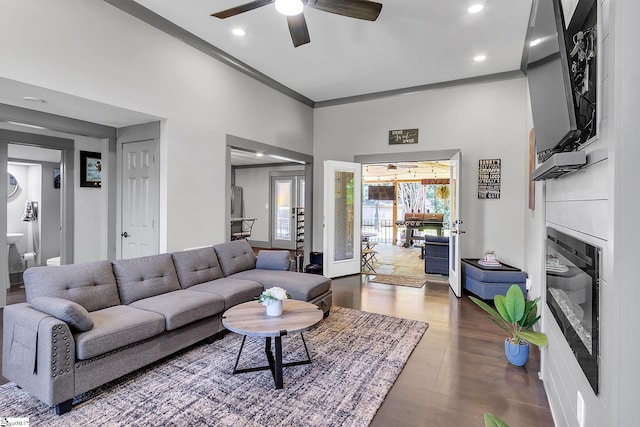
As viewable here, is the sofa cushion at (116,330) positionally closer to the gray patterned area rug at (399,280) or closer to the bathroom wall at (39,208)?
the gray patterned area rug at (399,280)

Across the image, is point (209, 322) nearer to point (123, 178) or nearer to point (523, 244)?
point (123, 178)

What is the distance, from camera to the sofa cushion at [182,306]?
276 cm

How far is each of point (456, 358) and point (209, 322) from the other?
7.51 ft

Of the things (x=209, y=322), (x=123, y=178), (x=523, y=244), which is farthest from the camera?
(x=523, y=244)

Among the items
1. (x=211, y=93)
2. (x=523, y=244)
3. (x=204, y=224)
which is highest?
(x=211, y=93)

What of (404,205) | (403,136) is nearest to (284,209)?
(403,136)

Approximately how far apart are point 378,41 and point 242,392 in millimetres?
4067

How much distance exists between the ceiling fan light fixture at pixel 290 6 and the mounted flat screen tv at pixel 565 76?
170 cm

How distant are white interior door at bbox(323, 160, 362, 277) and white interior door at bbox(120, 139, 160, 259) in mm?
2906

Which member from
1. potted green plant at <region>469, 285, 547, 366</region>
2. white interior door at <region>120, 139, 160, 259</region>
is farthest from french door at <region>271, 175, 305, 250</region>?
potted green plant at <region>469, 285, 547, 366</region>

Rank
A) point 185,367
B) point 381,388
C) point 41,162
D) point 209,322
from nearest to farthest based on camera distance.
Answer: point 381,388 → point 185,367 → point 209,322 → point 41,162

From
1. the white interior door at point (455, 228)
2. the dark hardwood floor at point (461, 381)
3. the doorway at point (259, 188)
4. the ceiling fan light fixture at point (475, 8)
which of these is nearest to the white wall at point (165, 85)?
the dark hardwood floor at point (461, 381)

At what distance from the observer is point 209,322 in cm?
316

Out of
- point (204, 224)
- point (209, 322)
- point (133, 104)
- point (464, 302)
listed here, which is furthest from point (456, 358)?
point (133, 104)
